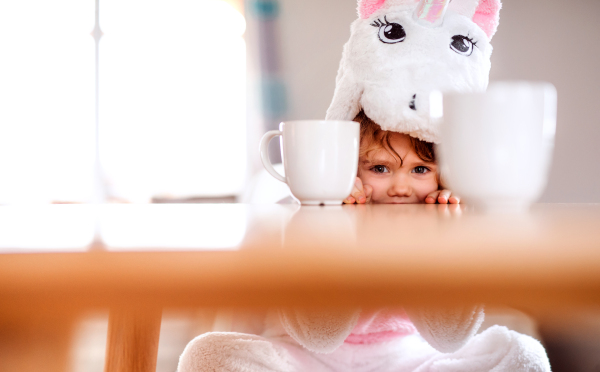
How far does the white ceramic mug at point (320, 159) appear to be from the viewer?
570 millimetres

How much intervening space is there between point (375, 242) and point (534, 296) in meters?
0.05

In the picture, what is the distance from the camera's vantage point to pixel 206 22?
254cm

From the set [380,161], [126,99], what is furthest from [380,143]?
[126,99]

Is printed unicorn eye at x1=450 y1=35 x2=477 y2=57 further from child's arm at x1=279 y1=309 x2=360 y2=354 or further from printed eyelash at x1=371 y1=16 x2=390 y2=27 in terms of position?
child's arm at x1=279 y1=309 x2=360 y2=354

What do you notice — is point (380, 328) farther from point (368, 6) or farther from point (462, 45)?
point (368, 6)

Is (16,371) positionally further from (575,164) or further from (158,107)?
(575,164)

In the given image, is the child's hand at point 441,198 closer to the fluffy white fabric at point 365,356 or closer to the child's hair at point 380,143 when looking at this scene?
the child's hair at point 380,143

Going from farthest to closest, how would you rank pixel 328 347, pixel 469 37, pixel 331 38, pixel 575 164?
pixel 331 38 → pixel 575 164 → pixel 469 37 → pixel 328 347

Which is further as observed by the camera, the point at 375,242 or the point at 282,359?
the point at 282,359

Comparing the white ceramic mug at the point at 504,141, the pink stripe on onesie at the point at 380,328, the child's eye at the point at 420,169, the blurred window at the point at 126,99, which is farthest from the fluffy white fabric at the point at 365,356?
the blurred window at the point at 126,99

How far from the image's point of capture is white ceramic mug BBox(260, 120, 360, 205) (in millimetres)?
570

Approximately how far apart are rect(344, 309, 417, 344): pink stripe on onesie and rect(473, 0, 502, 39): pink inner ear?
623 millimetres

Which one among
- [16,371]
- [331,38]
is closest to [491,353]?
[16,371]

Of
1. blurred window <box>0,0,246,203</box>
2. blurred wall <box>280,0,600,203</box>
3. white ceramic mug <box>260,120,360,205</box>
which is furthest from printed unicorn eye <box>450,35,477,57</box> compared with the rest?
blurred window <box>0,0,246,203</box>
